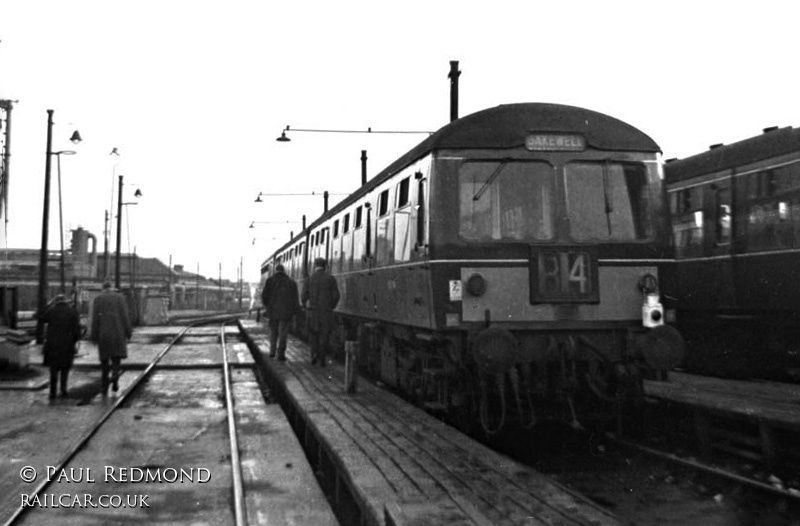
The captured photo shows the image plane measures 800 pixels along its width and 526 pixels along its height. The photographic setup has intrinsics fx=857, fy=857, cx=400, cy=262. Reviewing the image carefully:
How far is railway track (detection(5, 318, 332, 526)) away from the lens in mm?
6262

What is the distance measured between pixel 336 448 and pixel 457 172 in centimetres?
289

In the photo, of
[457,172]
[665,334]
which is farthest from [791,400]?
[457,172]

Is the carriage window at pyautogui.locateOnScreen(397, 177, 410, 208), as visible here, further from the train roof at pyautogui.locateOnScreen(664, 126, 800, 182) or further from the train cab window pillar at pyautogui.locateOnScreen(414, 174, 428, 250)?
the train roof at pyautogui.locateOnScreen(664, 126, 800, 182)

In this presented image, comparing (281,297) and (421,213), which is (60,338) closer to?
(281,297)

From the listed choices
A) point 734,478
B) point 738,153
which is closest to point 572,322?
point 734,478

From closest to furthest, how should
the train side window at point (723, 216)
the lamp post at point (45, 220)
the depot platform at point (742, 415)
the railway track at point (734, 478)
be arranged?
the railway track at point (734, 478), the depot platform at point (742, 415), the train side window at point (723, 216), the lamp post at point (45, 220)

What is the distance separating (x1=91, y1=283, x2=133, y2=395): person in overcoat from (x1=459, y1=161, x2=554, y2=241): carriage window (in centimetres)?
651

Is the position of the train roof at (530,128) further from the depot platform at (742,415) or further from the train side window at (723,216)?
the train side window at (723,216)

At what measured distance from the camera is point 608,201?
848cm

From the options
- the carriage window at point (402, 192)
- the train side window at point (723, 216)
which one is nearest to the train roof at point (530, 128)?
the carriage window at point (402, 192)

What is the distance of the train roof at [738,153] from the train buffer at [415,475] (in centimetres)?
497

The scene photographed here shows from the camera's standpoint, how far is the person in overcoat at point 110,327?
12.5 meters

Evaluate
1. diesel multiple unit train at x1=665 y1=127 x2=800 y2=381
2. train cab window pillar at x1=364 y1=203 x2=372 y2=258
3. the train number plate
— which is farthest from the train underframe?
train cab window pillar at x1=364 y1=203 x2=372 y2=258

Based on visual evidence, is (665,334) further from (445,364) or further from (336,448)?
(336,448)
